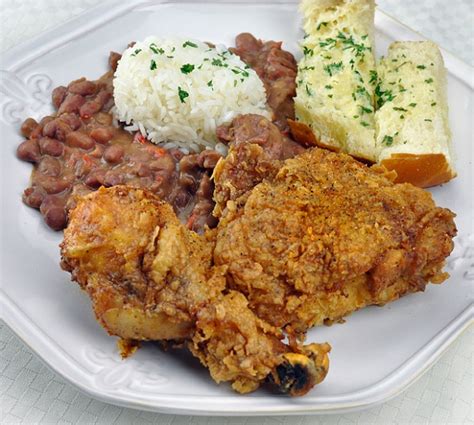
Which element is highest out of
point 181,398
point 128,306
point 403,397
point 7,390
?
point 128,306

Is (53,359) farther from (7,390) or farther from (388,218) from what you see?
(388,218)

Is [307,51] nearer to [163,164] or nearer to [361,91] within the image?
[361,91]

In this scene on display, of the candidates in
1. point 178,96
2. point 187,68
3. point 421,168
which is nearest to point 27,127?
point 178,96

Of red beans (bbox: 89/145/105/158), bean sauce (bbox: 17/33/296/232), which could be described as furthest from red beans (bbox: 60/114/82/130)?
red beans (bbox: 89/145/105/158)

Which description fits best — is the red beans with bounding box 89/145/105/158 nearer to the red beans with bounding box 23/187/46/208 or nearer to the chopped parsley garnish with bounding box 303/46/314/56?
the red beans with bounding box 23/187/46/208

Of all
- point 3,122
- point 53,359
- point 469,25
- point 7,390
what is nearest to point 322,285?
point 53,359

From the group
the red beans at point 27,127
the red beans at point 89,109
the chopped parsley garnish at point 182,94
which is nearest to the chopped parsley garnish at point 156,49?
the chopped parsley garnish at point 182,94
